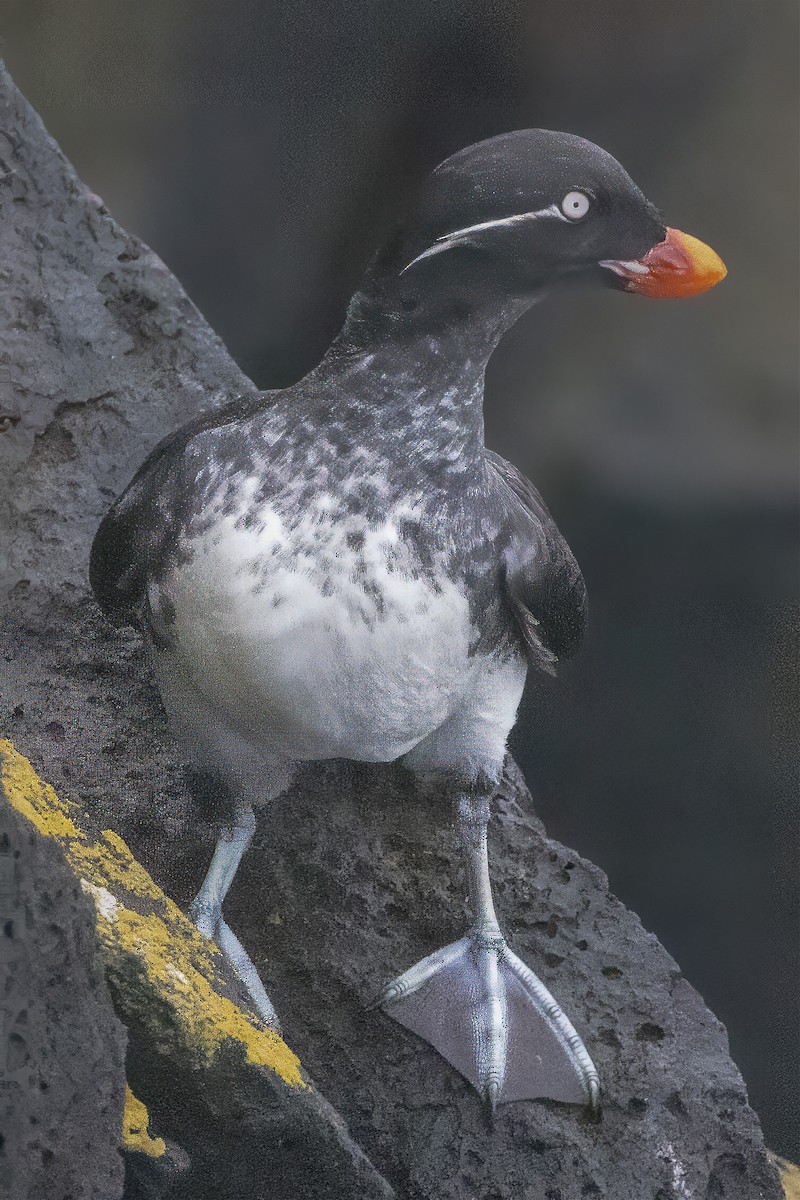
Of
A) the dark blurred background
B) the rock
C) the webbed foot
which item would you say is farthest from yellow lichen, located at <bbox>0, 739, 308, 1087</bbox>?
the dark blurred background

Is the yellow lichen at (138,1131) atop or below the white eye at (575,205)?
below

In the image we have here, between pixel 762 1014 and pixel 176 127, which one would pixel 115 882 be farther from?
pixel 762 1014

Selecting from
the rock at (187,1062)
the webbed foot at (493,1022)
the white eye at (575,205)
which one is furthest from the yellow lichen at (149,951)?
the white eye at (575,205)

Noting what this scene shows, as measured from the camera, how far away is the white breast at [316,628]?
942mm

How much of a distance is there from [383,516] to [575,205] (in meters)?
0.27

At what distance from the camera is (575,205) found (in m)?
0.90

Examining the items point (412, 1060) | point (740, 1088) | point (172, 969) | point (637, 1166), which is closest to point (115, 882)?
point (172, 969)

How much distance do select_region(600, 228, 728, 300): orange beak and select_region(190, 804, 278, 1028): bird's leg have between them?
569 millimetres

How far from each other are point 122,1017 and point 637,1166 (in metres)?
0.55

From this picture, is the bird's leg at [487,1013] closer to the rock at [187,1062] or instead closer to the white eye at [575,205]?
the rock at [187,1062]

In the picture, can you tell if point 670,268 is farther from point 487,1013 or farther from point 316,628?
point 487,1013

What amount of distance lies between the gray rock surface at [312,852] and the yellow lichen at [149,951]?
156 mm

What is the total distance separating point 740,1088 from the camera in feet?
3.91

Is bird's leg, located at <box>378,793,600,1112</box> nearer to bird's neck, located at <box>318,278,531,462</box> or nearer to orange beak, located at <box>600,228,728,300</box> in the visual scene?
bird's neck, located at <box>318,278,531,462</box>
